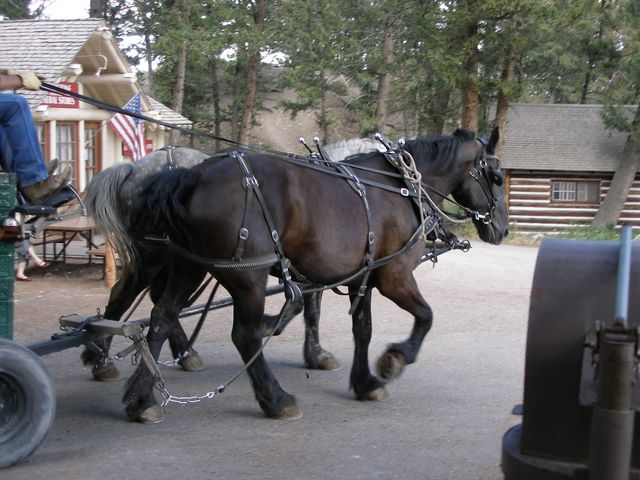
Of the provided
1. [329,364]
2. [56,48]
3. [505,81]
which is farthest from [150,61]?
[329,364]

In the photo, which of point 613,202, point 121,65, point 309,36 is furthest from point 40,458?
point 613,202

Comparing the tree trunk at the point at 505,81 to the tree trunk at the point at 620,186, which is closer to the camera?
the tree trunk at the point at 505,81

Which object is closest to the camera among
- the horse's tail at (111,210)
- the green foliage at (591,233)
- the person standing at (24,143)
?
the person standing at (24,143)

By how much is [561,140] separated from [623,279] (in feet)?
104

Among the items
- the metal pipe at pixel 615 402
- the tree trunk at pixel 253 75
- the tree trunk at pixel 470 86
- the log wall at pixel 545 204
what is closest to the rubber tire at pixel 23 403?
the metal pipe at pixel 615 402

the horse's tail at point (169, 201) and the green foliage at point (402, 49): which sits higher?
the green foliage at point (402, 49)

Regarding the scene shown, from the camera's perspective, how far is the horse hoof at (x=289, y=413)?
5809 millimetres

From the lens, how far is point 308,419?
593 cm

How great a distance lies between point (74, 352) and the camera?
8.23 meters

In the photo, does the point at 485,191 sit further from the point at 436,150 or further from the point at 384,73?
the point at 384,73

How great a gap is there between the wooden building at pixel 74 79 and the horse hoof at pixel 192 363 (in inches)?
282

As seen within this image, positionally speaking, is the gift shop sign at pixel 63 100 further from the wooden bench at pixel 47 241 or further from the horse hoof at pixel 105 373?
the horse hoof at pixel 105 373

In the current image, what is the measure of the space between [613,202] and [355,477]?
2826cm

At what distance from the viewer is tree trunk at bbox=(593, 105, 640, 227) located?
30.2 m
